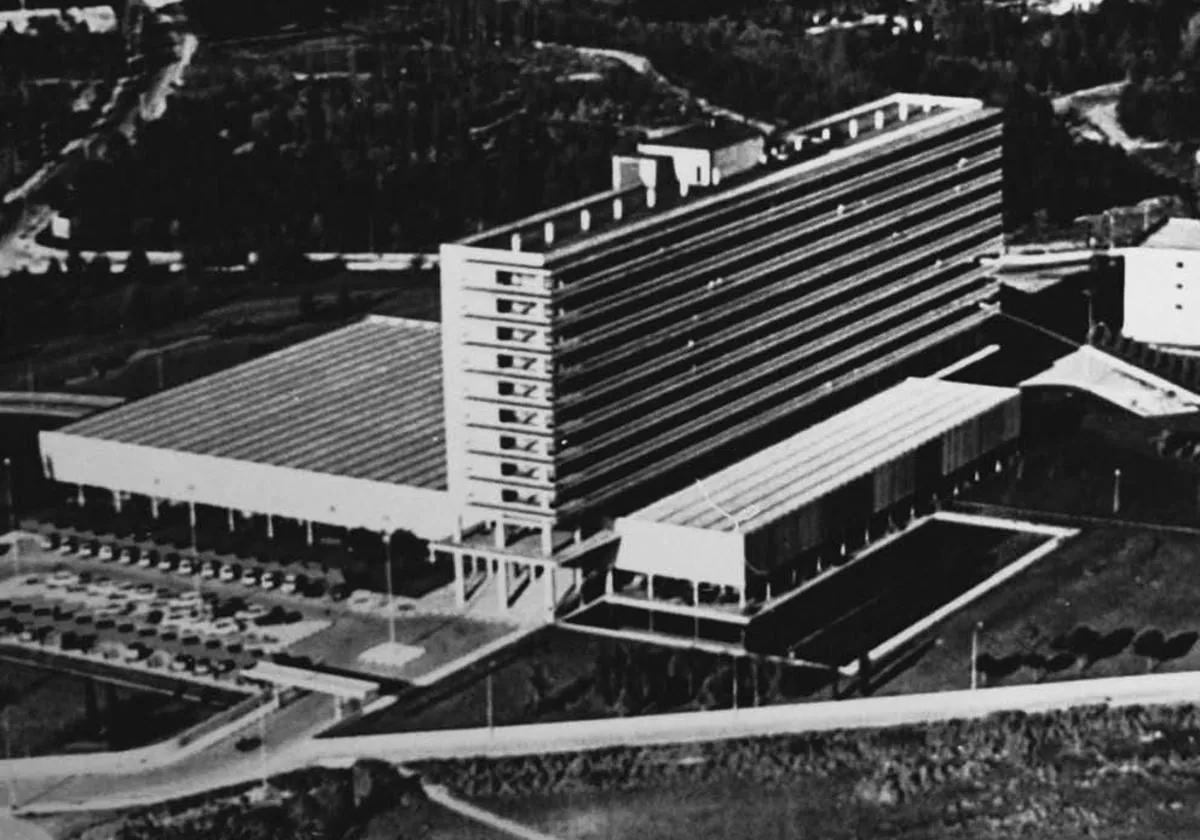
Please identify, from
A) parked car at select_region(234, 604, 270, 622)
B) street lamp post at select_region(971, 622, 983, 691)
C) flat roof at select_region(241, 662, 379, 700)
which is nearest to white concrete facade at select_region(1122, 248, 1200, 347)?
street lamp post at select_region(971, 622, 983, 691)

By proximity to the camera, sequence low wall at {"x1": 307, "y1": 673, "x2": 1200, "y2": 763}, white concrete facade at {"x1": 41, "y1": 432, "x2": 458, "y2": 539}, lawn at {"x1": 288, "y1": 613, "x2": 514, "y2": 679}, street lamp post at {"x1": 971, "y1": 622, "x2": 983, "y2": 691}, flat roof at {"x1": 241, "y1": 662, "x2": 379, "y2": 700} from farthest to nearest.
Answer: white concrete facade at {"x1": 41, "y1": 432, "x2": 458, "y2": 539}
lawn at {"x1": 288, "y1": 613, "x2": 514, "y2": 679}
flat roof at {"x1": 241, "y1": 662, "x2": 379, "y2": 700}
street lamp post at {"x1": 971, "y1": 622, "x2": 983, "y2": 691}
low wall at {"x1": 307, "y1": 673, "x2": 1200, "y2": 763}

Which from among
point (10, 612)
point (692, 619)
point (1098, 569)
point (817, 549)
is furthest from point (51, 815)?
point (1098, 569)

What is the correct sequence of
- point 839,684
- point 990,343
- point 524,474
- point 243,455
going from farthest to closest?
1. point 990,343
2. point 243,455
3. point 524,474
4. point 839,684

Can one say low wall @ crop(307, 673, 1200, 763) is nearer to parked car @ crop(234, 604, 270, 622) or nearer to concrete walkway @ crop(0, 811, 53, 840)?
concrete walkway @ crop(0, 811, 53, 840)

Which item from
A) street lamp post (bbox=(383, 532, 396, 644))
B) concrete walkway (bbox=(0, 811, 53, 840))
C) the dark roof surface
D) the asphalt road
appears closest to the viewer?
concrete walkway (bbox=(0, 811, 53, 840))

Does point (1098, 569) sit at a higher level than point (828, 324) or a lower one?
lower

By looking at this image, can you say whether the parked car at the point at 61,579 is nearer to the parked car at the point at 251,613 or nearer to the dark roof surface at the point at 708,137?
the parked car at the point at 251,613

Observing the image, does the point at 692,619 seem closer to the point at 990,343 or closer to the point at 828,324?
the point at 828,324
